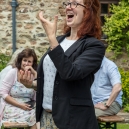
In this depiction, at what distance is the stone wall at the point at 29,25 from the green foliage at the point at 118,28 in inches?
44.5

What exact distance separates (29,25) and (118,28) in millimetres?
2043

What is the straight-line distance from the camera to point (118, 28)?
1152 cm

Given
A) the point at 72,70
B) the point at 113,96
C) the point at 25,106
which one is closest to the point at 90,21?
the point at 72,70

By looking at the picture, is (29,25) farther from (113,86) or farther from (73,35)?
(73,35)

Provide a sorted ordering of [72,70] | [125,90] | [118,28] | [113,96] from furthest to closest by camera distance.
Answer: [118,28], [125,90], [113,96], [72,70]

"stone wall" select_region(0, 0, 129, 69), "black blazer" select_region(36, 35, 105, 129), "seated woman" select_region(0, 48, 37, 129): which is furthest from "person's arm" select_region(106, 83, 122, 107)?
"stone wall" select_region(0, 0, 129, 69)

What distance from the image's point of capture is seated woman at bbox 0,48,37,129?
→ 609cm

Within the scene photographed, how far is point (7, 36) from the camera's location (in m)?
11.9

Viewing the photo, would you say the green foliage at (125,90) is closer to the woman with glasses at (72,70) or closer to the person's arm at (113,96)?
the person's arm at (113,96)

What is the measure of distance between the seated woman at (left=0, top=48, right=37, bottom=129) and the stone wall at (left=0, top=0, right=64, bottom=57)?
5.66 meters

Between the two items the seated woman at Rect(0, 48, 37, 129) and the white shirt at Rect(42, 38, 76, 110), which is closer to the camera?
the white shirt at Rect(42, 38, 76, 110)

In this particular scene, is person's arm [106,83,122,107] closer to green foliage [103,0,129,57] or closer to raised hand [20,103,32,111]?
raised hand [20,103,32,111]

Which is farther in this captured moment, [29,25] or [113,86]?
[29,25]

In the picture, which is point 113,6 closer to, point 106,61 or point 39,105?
point 106,61
